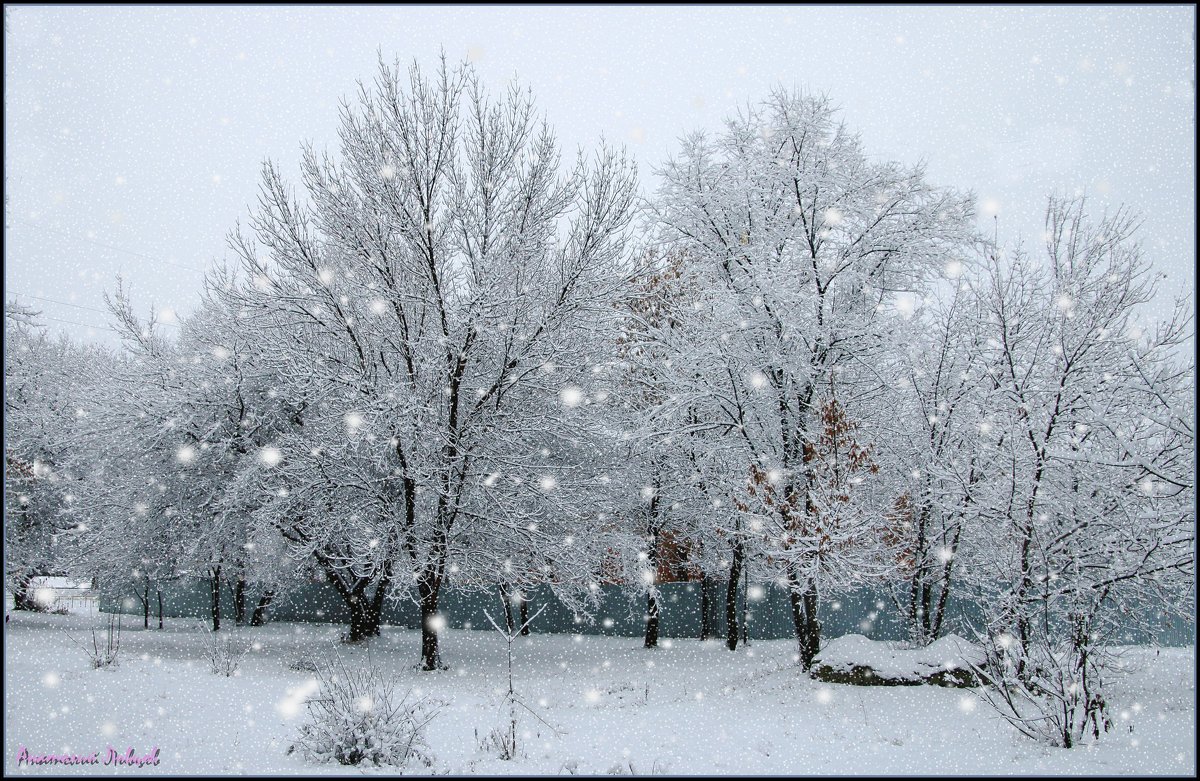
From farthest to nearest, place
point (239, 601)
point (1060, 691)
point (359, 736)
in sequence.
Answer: point (239, 601) < point (1060, 691) < point (359, 736)

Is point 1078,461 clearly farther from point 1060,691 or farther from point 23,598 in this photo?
point 23,598

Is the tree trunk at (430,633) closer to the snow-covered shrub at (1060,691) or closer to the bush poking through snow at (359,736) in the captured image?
the bush poking through snow at (359,736)

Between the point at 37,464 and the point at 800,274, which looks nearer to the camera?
the point at 800,274

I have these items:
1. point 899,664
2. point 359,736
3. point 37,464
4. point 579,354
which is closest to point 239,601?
point 37,464

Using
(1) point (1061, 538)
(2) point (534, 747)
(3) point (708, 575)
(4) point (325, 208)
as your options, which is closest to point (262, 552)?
(4) point (325, 208)

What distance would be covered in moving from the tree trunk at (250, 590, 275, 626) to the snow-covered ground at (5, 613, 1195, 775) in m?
9.66

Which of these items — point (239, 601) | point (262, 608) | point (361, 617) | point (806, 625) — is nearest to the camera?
point (806, 625)

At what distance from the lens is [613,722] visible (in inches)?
317

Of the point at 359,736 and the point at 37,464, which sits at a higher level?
the point at 37,464

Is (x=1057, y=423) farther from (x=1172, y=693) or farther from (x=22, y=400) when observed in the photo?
(x=22, y=400)

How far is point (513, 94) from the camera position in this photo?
461 inches

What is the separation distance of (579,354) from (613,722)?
664 cm

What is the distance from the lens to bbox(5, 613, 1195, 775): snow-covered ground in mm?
5777

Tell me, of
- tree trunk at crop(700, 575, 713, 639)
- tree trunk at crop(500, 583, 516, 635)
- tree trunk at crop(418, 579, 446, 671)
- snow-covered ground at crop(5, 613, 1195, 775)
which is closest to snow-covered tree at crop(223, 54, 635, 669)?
tree trunk at crop(418, 579, 446, 671)
